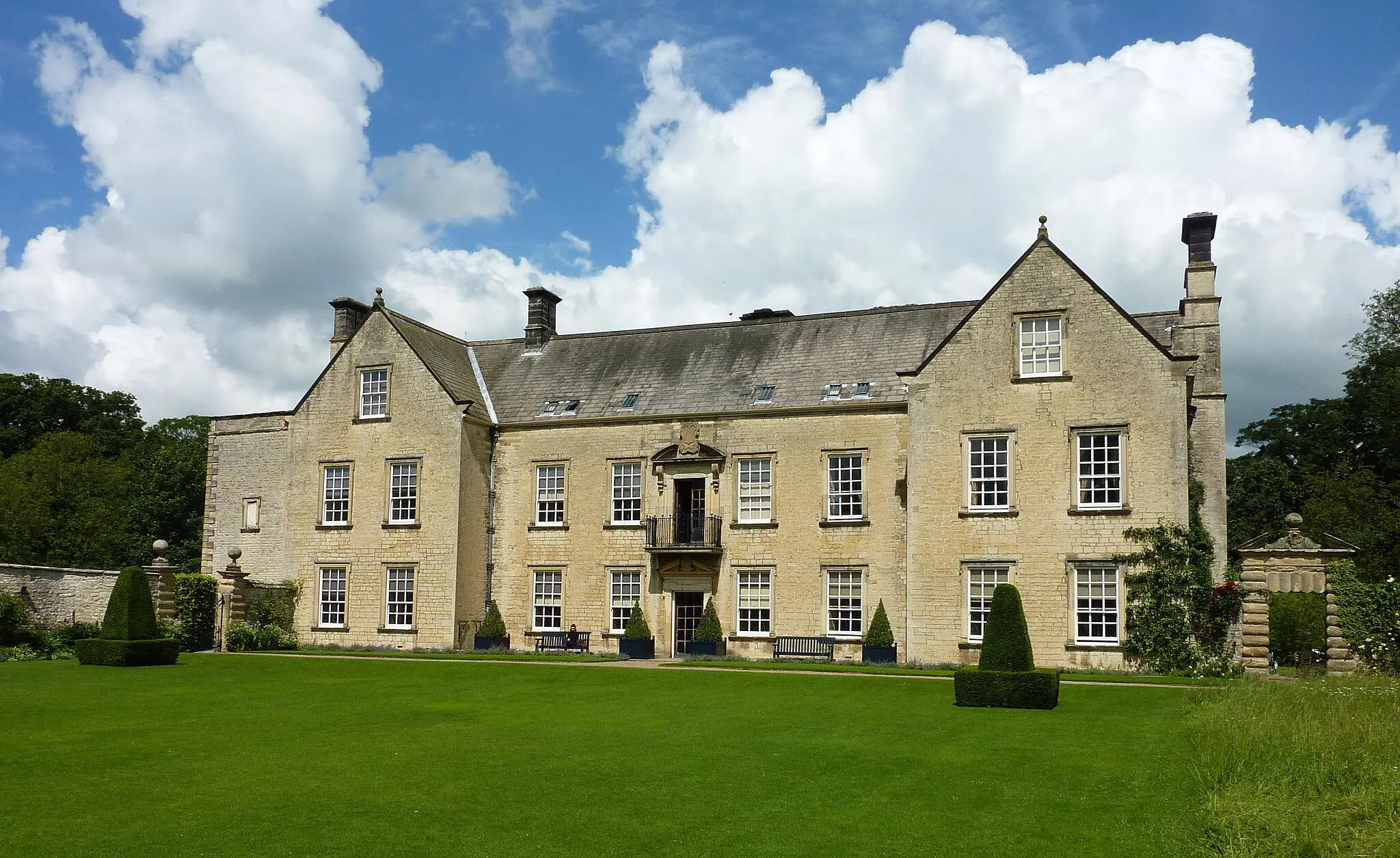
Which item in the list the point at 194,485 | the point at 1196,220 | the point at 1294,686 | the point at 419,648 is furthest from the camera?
the point at 194,485

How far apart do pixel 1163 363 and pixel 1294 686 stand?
33.5ft

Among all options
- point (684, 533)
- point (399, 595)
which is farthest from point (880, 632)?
point (399, 595)

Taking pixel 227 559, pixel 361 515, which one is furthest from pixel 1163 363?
pixel 227 559

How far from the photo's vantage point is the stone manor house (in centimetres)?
2706

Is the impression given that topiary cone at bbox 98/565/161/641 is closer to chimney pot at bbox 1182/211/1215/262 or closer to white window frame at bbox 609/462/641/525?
white window frame at bbox 609/462/641/525

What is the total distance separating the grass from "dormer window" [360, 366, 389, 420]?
12666 millimetres

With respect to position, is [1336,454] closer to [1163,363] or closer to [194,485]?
[1163,363]

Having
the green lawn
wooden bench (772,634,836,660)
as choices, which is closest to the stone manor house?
wooden bench (772,634,836,660)

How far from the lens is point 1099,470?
2697 cm

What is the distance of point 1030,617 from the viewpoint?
88.8 ft

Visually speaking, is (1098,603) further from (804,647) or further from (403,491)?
(403,491)

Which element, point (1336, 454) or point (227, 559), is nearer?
point (227, 559)

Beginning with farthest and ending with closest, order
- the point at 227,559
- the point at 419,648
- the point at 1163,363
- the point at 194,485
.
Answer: the point at 194,485
the point at 227,559
the point at 419,648
the point at 1163,363

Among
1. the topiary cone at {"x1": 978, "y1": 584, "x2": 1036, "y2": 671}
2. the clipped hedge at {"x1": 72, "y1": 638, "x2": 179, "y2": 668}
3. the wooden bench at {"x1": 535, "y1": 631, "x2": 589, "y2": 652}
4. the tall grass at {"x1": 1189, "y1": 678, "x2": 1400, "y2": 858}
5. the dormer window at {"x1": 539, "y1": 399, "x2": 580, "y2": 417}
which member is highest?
the dormer window at {"x1": 539, "y1": 399, "x2": 580, "y2": 417}
